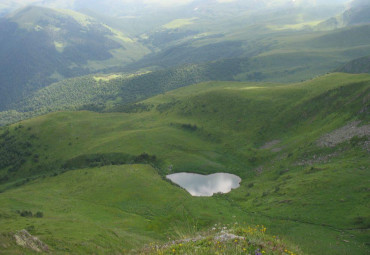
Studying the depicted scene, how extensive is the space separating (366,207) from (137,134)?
3500 inches

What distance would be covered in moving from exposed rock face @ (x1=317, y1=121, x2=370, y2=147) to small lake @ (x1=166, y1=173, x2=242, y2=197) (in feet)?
80.7

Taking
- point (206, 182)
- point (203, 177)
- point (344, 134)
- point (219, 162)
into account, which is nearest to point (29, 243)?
point (206, 182)

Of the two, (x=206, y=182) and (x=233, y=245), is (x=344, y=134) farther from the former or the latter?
(x=233, y=245)

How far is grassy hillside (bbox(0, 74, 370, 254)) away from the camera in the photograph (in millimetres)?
42969

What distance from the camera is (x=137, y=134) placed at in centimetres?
11862

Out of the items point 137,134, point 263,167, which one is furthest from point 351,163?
point 137,134

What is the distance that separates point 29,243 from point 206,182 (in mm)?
63174

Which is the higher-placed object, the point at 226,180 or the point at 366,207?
the point at 366,207

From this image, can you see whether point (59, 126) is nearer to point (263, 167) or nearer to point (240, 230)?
point (263, 167)

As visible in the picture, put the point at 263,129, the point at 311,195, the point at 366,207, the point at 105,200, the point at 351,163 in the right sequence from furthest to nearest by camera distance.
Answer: the point at 263,129 → the point at 105,200 → the point at 351,163 → the point at 311,195 → the point at 366,207

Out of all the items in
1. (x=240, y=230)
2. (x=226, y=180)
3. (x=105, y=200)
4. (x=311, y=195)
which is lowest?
(x=226, y=180)

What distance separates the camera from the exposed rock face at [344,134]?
68.8 m

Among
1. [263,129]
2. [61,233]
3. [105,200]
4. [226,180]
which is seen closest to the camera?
[61,233]

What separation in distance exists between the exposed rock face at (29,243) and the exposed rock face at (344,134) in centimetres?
6629
